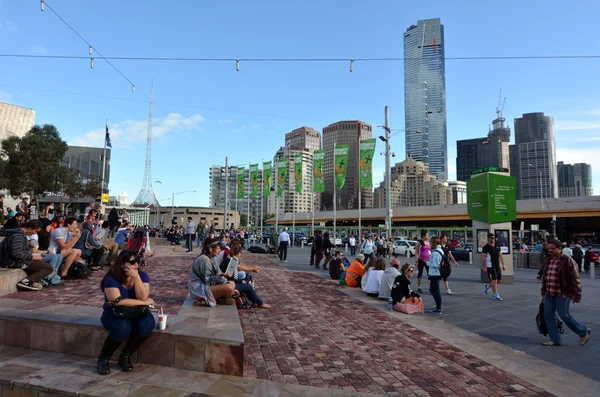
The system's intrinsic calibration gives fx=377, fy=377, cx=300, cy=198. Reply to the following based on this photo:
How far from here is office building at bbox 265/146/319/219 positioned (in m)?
84.1

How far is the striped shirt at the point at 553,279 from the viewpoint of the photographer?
590cm

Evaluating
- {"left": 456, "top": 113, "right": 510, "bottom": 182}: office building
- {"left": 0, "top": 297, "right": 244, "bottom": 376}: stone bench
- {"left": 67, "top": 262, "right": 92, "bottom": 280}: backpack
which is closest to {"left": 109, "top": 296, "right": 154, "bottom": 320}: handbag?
{"left": 0, "top": 297, "right": 244, "bottom": 376}: stone bench

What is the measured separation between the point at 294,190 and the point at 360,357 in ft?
259

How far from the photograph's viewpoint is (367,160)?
27.1 meters

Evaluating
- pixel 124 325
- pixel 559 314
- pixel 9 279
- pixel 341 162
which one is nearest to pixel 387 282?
pixel 559 314

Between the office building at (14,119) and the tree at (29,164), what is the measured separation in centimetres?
2037

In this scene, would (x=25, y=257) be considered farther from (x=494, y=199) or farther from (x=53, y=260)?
(x=494, y=199)

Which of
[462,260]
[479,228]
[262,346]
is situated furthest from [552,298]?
[462,260]

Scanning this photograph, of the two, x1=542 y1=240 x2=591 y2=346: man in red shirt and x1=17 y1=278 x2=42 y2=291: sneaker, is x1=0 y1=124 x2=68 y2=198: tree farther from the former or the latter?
x1=542 y1=240 x2=591 y2=346: man in red shirt

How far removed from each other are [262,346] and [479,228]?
11915 millimetres

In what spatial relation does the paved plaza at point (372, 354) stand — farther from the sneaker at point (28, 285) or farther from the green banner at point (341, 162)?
the green banner at point (341, 162)

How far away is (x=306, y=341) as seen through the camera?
5668mm

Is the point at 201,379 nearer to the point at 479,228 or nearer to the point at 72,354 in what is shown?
the point at 72,354

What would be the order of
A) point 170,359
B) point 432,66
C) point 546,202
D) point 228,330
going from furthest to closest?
point 432,66
point 546,202
point 228,330
point 170,359
